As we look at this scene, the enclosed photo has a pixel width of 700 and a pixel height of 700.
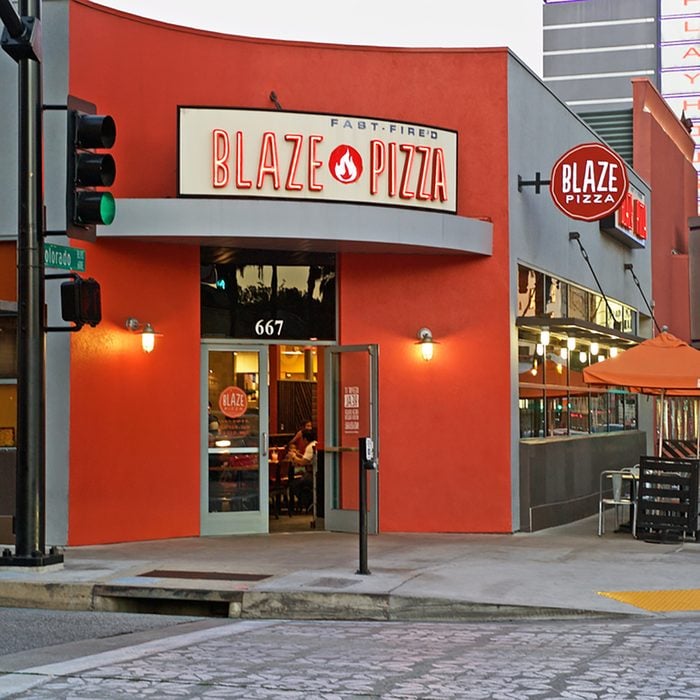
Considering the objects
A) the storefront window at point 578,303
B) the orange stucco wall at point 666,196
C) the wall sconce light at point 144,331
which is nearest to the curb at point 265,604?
Answer: the wall sconce light at point 144,331

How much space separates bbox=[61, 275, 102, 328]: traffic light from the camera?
11828mm

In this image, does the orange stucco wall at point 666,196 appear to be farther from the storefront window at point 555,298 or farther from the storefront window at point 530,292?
the storefront window at point 530,292

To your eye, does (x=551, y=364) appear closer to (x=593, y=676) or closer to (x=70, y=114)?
(x=70, y=114)

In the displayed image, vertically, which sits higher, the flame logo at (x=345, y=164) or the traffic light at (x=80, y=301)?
the flame logo at (x=345, y=164)

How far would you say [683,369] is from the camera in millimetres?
15820

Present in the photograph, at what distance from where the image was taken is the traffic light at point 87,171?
1177cm

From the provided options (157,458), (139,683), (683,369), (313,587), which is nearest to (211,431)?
(157,458)

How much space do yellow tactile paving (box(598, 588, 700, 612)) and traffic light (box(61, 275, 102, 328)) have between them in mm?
5418

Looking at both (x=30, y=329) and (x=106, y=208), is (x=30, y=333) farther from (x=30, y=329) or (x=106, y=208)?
(x=106, y=208)

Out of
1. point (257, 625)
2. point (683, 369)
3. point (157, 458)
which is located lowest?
point (257, 625)

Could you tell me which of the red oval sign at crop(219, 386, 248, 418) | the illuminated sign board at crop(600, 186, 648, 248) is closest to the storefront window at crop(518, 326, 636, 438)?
the illuminated sign board at crop(600, 186, 648, 248)

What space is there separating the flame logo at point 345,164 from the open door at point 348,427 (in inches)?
89.3

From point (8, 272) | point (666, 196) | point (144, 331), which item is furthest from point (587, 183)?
point (666, 196)

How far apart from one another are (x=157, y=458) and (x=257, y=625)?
17.7 feet
